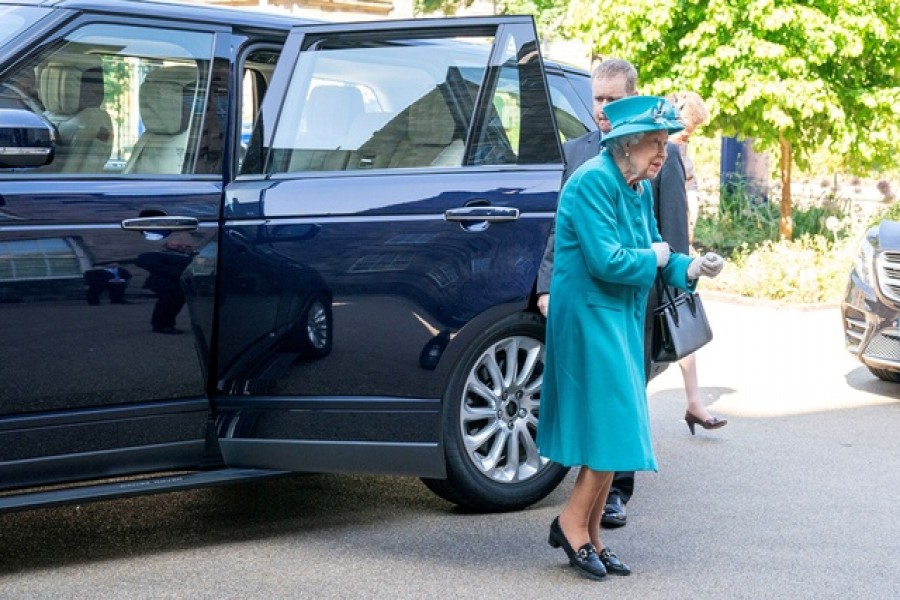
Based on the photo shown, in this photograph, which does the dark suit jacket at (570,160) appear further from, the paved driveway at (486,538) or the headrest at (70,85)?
the headrest at (70,85)

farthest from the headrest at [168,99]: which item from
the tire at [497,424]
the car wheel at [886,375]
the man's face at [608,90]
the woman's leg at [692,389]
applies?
the car wheel at [886,375]

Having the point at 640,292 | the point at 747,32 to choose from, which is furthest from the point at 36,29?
the point at 747,32

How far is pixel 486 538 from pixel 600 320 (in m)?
1.16

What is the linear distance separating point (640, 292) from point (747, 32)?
463 inches

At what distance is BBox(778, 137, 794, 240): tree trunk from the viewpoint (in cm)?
1783

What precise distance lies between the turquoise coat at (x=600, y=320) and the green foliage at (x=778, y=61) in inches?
449

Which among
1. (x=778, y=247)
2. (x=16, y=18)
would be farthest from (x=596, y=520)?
(x=778, y=247)

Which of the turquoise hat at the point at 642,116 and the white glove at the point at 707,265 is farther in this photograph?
the turquoise hat at the point at 642,116

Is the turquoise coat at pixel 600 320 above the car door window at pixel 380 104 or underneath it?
underneath

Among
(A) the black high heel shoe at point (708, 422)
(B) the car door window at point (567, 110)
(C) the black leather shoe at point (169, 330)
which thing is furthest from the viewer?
(A) the black high heel shoe at point (708, 422)

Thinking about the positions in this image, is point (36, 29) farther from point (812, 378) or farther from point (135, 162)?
point (812, 378)

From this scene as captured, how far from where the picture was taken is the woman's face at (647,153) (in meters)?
5.05

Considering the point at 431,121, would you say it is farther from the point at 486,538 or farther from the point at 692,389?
the point at 692,389

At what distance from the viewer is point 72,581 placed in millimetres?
5125
